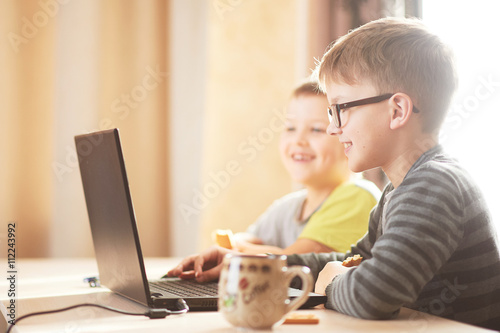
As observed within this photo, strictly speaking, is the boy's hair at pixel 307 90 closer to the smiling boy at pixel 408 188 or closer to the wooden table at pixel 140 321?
the smiling boy at pixel 408 188

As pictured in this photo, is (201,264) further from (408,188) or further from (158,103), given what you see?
(158,103)

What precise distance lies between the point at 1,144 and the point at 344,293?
210 cm

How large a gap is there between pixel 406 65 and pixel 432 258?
369 mm

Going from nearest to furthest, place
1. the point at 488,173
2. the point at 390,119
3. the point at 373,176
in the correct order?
the point at 390,119, the point at 488,173, the point at 373,176

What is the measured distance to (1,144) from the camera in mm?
2609

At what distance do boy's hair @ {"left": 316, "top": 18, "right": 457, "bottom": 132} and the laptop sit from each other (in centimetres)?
39

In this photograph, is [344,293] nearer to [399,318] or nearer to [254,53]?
[399,318]

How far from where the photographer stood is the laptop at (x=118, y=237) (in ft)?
3.16

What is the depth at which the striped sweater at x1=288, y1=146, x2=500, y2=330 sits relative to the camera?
2.85 ft

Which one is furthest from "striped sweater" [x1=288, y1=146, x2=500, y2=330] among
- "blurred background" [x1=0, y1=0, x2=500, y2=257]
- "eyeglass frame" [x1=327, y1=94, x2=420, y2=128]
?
"blurred background" [x1=0, y1=0, x2=500, y2=257]

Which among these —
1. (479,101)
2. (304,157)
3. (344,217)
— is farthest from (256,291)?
(479,101)

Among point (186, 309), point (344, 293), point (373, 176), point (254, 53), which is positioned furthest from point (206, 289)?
point (254, 53)

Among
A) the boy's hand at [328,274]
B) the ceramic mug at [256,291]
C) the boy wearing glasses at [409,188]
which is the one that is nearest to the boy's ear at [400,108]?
the boy wearing glasses at [409,188]

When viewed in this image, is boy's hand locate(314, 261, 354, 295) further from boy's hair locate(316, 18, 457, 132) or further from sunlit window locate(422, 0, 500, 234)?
sunlit window locate(422, 0, 500, 234)
